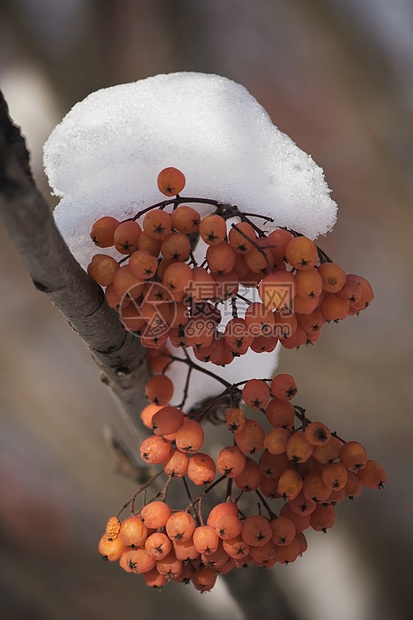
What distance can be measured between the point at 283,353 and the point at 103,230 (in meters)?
0.91

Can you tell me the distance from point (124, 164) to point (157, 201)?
5 cm

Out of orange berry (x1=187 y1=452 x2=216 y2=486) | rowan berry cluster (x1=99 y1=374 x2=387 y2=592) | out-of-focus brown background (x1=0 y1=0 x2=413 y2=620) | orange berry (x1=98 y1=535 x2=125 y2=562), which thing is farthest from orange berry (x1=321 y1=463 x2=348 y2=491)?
out-of-focus brown background (x1=0 y1=0 x2=413 y2=620)

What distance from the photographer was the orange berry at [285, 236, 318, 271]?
0.45m

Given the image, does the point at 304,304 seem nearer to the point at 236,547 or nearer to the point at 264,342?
the point at 264,342

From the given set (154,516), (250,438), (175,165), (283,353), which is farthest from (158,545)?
(283,353)

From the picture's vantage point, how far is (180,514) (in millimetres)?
522

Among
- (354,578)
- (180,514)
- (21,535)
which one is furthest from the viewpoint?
(21,535)

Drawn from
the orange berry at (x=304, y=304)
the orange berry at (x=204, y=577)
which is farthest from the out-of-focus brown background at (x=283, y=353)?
the orange berry at (x=304, y=304)

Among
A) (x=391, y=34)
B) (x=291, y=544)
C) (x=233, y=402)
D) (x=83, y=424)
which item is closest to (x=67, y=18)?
(x=391, y=34)

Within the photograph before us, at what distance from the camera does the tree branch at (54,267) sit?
1.21 feet

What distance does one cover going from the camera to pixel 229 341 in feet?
1.60

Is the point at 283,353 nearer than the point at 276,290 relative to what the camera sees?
No

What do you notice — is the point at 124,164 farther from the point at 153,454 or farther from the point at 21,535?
the point at 21,535

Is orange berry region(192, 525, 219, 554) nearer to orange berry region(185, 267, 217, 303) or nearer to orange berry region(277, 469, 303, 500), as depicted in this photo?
orange berry region(277, 469, 303, 500)
